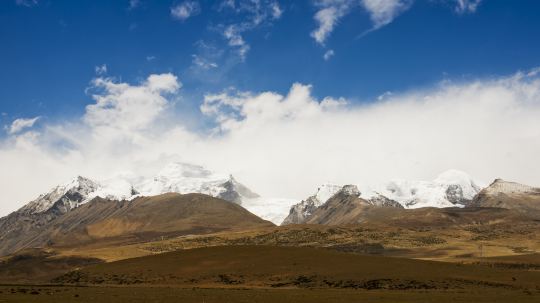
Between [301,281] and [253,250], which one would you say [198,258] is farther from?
[301,281]

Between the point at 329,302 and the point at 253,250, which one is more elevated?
the point at 253,250

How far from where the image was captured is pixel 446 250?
16212 cm

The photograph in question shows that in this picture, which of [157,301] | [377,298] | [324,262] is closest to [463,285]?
[377,298]

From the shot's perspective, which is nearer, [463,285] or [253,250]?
[463,285]

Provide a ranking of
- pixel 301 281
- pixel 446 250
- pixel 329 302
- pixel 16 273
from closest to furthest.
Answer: pixel 329 302 < pixel 301 281 < pixel 446 250 < pixel 16 273

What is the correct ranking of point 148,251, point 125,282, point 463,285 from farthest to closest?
point 148,251 → point 125,282 → point 463,285

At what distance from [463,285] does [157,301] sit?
35.7 metres

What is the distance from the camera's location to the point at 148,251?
198 meters

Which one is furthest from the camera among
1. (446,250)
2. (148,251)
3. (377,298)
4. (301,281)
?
(148,251)

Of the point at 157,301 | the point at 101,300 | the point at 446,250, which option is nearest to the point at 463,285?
the point at 157,301

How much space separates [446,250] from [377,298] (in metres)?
115

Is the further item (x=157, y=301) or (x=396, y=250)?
(x=396, y=250)

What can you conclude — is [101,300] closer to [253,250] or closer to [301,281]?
[301,281]

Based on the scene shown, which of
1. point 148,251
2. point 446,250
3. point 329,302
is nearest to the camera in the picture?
point 329,302
